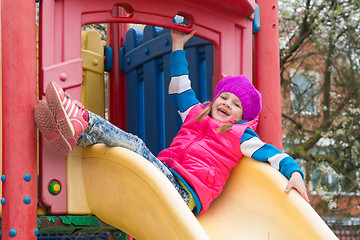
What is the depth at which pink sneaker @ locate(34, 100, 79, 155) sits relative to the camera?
7.30ft

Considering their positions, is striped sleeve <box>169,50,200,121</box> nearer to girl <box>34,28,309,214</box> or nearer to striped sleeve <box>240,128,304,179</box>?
girl <box>34,28,309,214</box>

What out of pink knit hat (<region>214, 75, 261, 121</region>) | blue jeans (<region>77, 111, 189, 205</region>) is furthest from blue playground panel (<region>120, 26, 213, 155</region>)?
blue jeans (<region>77, 111, 189, 205</region>)

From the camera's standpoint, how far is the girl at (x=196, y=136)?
7.39 ft

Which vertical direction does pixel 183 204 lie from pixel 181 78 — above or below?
below

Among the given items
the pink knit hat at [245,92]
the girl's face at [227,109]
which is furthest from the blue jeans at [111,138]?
the pink knit hat at [245,92]

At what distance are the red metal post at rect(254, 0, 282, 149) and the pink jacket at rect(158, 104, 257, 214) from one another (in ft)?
1.90

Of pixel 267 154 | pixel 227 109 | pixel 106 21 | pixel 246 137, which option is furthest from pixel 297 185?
pixel 106 21

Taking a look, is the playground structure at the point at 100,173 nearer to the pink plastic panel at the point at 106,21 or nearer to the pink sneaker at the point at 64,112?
the pink plastic panel at the point at 106,21

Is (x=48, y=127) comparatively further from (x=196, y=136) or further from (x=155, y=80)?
(x=155, y=80)

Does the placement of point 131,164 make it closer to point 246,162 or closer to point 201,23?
point 246,162

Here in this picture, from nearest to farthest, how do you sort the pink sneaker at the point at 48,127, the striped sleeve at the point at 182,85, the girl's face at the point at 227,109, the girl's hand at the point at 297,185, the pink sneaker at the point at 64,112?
the pink sneaker at the point at 64,112 < the pink sneaker at the point at 48,127 < the girl's hand at the point at 297,185 < the girl's face at the point at 227,109 < the striped sleeve at the point at 182,85

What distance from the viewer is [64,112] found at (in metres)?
2.11

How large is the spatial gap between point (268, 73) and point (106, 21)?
119cm

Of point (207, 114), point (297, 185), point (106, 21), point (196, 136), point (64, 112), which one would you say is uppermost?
point (106, 21)
